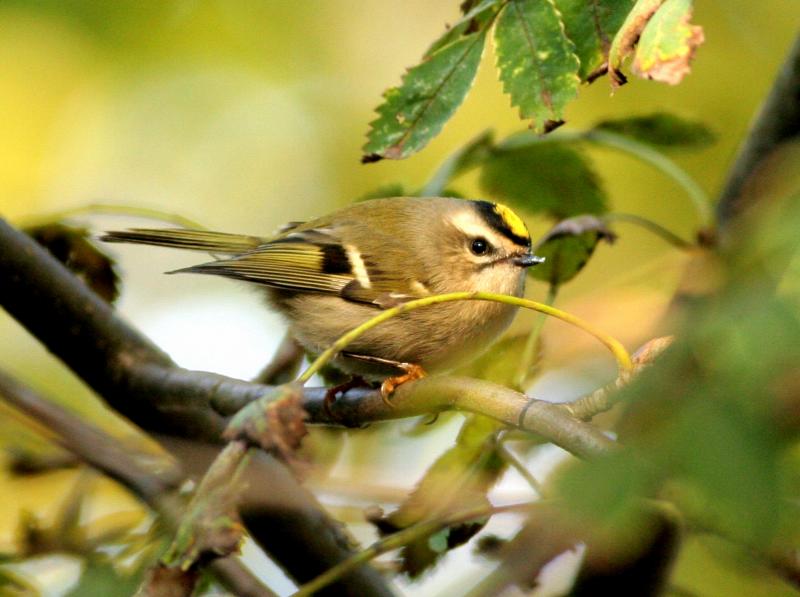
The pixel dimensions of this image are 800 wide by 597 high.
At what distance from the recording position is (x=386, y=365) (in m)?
2.29

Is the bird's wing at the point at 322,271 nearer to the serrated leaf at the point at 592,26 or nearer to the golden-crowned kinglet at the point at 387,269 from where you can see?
the golden-crowned kinglet at the point at 387,269

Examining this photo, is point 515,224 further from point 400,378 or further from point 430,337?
point 400,378

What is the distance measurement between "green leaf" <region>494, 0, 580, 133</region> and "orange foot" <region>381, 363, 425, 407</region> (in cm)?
53

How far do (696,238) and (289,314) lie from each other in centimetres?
105

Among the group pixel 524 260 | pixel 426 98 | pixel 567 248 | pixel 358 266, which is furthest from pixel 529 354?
pixel 358 266

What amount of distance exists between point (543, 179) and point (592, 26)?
822 mm

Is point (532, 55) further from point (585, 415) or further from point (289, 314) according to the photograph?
point (289, 314)

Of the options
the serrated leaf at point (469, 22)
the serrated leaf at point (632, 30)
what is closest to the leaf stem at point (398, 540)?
the serrated leaf at point (632, 30)

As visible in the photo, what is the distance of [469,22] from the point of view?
4.87ft

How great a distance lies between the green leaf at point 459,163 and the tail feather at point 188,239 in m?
0.73

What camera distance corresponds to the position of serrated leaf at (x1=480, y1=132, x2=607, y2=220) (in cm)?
214

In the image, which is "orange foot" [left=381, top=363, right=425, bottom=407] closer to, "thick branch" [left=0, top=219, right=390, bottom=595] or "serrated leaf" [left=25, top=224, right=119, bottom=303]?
"thick branch" [left=0, top=219, right=390, bottom=595]

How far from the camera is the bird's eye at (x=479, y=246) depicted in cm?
262

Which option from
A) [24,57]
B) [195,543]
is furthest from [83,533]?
[24,57]
